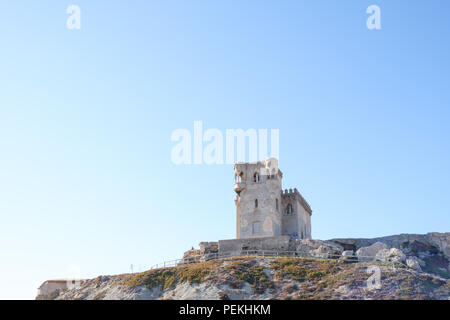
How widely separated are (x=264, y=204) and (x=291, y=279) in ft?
57.0

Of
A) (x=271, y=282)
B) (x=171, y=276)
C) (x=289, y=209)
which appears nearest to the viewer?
(x=271, y=282)

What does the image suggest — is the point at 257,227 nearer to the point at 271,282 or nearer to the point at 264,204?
the point at 264,204

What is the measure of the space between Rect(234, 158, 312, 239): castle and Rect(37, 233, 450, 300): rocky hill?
7.29 m

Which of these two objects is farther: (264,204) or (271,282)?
(264,204)

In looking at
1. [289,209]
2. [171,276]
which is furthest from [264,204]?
[171,276]

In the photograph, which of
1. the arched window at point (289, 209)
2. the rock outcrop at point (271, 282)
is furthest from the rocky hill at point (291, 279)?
the arched window at point (289, 209)

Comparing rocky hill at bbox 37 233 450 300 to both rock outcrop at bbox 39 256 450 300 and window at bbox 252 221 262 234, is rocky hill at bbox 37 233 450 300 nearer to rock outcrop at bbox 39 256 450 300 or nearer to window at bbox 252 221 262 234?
rock outcrop at bbox 39 256 450 300

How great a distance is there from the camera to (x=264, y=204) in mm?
67500

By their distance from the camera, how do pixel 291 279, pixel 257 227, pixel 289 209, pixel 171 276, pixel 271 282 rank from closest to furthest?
pixel 271 282
pixel 291 279
pixel 171 276
pixel 257 227
pixel 289 209

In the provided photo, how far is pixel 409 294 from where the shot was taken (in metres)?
45.7

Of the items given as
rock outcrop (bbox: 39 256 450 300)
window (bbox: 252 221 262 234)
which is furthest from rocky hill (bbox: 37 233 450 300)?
window (bbox: 252 221 262 234)
